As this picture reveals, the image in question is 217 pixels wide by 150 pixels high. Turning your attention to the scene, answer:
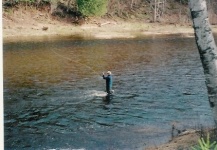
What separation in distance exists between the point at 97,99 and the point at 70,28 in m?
49.1

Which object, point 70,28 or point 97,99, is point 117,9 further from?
point 97,99

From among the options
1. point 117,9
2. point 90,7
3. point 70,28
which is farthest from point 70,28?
point 117,9

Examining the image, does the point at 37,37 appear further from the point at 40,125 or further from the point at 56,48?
the point at 40,125

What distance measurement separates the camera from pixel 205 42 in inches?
306

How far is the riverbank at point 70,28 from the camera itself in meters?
66.5

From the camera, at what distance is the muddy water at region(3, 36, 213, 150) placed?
17.0 meters

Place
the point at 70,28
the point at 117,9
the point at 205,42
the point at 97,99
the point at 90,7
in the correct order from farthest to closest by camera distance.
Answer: the point at 117,9 < the point at 90,7 < the point at 70,28 < the point at 97,99 < the point at 205,42

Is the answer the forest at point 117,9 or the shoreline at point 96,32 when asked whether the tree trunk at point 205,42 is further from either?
the forest at point 117,9

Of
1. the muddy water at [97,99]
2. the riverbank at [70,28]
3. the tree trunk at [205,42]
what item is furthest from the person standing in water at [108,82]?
the riverbank at [70,28]

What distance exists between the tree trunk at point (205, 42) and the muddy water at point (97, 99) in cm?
768

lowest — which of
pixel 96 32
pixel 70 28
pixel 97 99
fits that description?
pixel 97 99

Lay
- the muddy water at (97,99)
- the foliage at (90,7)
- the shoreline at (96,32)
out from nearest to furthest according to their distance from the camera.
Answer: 1. the muddy water at (97,99)
2. the shoreline at (96,32)
3. the foliage at (90,7)

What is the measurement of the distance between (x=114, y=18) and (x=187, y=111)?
62709mm

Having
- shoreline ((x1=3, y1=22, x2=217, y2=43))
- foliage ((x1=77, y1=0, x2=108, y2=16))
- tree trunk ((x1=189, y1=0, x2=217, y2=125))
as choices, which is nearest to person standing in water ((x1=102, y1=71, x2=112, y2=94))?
tree trunk ((x1=189, y1=0, x2=217, y2=125))
